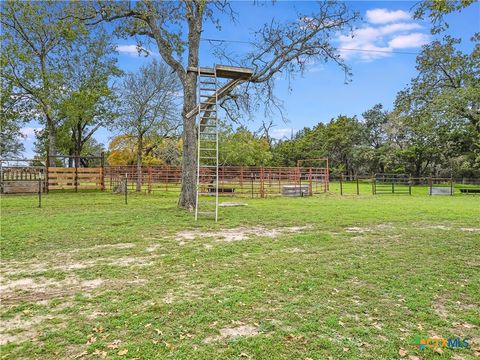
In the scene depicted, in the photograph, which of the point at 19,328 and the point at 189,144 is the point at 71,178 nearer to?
the point at 189,144

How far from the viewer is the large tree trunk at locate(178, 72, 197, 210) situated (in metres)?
9.80

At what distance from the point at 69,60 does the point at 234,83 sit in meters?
12.6

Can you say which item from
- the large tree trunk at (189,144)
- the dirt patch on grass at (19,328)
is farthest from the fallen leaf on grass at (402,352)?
the large tree trunk at (189,144)

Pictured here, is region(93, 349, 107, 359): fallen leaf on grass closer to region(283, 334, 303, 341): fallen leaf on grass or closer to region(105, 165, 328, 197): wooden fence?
region(283, 334, 303, 341): fallen leaf on grass

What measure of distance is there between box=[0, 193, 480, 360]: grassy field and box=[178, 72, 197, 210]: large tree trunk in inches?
127

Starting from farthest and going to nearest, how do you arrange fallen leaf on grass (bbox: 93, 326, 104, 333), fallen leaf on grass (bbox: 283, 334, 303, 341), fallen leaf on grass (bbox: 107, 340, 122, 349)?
fallen leaf on grass (bbox: 93, 326, 104, 333) → fallen leaf on grass (bbox: 283, 334, 303, 341) → fallen leaf on grass (bbox: 107, 340, 122, 349)

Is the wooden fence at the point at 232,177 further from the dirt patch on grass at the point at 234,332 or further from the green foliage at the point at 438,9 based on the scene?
the dirt patch on grass at the point at 234,332

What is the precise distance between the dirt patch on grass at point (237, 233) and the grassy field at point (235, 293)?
0.06 metres

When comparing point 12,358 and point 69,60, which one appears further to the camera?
point 69,60

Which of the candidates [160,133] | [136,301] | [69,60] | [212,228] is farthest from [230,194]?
[136,301]

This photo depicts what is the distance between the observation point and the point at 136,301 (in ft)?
10.6

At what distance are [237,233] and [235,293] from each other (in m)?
3.29

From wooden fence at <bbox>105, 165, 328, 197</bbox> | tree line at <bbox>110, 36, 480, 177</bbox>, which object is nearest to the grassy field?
tree line at <bbox>110, 36, 480, 177</bbox>

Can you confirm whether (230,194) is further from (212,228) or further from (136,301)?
(136,301)
